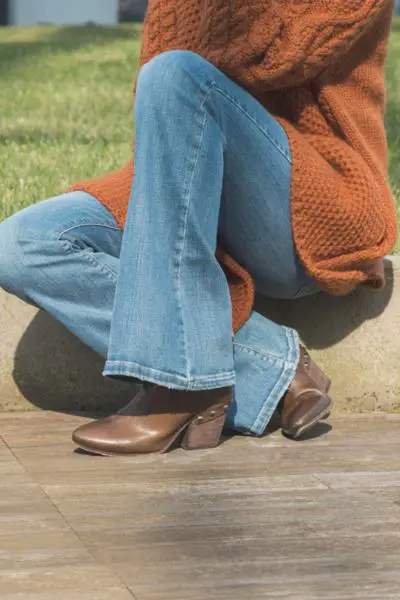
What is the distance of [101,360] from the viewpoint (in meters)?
3.62

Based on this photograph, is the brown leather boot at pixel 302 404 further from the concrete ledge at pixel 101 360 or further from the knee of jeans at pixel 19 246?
the knee of jeans at pixel 19 246

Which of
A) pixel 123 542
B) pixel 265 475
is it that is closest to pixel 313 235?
pixel 265 475

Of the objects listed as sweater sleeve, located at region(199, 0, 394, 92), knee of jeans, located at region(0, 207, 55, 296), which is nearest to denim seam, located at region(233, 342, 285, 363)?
knee of jeans, located at region(0, 207, 55, 296)

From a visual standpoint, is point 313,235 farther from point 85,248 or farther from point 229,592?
point 229,592

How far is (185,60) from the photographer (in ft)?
9.86

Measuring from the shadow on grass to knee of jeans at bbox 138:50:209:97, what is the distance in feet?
16.6

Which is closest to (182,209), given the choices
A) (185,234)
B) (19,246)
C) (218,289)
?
(185,234)

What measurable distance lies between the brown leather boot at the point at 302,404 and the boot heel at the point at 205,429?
182mm

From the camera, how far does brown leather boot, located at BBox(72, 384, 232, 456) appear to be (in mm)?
3092

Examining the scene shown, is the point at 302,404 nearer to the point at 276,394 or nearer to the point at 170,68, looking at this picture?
the point at 276,394

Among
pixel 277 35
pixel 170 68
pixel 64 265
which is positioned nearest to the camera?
pixel 170 68

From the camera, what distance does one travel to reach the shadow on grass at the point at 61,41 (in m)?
8.48

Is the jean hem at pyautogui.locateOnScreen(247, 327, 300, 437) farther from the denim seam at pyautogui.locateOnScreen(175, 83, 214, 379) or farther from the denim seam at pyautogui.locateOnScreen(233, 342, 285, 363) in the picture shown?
the denim seam at pyautogui.locateOnScreen(175, 83, 214, 379)

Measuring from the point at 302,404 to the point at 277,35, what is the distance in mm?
898
